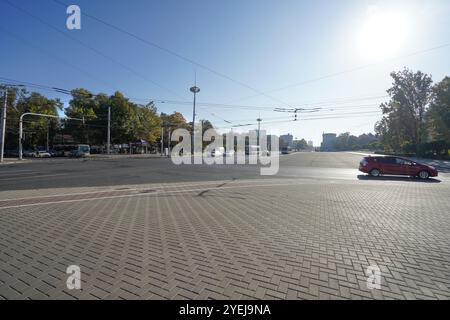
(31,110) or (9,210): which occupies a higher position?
(31,110)

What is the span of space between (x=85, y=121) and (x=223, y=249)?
201 ft

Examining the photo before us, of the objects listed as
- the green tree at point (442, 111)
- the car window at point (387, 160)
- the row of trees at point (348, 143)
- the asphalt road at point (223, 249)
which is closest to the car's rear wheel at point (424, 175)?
the car window at point (387, 160)

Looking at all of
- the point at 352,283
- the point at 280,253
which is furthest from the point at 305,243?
the point at 352,283

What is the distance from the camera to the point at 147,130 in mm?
64188

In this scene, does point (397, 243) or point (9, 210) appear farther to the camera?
point (9, 210)

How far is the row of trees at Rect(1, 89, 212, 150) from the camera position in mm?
55906

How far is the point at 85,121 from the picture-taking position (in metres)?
56.6

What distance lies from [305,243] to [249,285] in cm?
199

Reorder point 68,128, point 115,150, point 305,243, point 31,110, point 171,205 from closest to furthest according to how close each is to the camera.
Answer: point 305,243 < point 171,205 < point 31,110 < point 68,128 < point 115,150

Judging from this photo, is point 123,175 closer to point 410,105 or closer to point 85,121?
point 85,121

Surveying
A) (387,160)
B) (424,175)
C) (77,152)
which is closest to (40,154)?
(77,152)

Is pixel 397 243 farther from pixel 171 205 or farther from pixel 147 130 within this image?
pixel 147 130

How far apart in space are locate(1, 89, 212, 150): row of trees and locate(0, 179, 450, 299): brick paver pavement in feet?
162

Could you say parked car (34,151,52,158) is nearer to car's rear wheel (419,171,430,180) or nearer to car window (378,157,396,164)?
car window (378,157,396,164)
